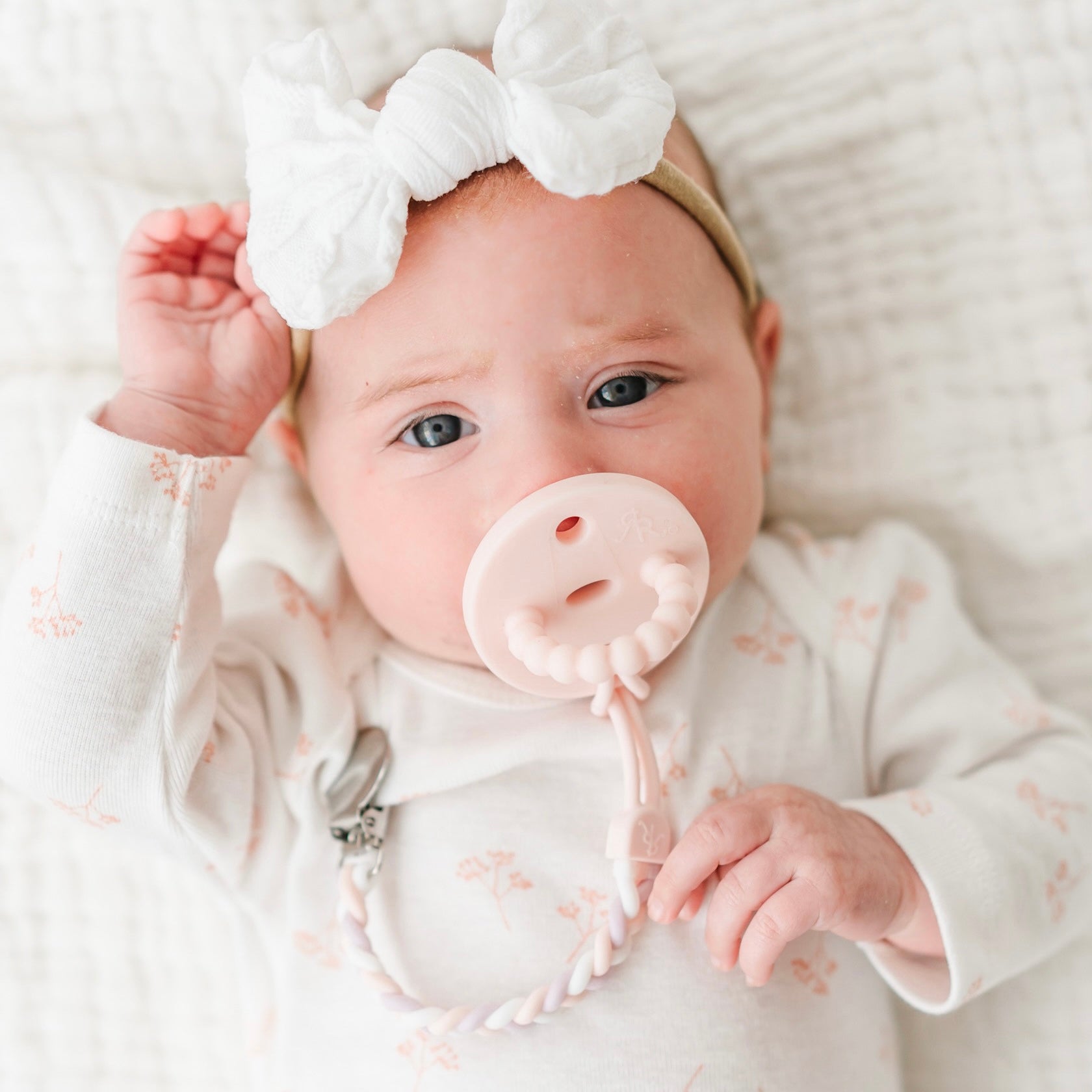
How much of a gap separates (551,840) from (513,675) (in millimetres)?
204

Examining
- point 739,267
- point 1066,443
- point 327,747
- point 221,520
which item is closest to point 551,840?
point 327,747

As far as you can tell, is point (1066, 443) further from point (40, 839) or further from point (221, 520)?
point (40, 839)

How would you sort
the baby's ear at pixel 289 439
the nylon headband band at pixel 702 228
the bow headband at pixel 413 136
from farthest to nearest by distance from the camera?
the baby's ear at pixel 289 439 < the nylon headband band at pixel 702 228 < the bow headband at pixel 413 136

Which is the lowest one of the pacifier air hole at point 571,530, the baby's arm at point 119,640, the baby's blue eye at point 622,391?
the baby's arm at point 119,640

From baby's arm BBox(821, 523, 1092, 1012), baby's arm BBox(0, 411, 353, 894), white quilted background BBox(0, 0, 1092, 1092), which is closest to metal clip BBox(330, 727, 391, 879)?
baby's arm BBox(0, 411, 353, 894)

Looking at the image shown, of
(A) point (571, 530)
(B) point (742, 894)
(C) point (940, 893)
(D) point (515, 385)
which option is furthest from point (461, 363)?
(C) point (940, 893)

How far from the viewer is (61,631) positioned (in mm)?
1064

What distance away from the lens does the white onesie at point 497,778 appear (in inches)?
42.6

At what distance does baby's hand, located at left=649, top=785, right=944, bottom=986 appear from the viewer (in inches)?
42.0

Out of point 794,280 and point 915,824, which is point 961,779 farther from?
point 794,280

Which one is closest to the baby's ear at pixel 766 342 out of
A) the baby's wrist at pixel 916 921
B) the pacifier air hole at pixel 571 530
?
the pacifier air hole at pixel 571 530

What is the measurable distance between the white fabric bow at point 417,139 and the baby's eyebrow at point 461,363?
0.09m

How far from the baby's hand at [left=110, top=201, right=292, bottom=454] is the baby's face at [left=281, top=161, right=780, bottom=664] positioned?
9 centimetres

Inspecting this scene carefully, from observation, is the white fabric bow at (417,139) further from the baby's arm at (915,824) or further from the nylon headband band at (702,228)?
the baby's arm at (915,824)
